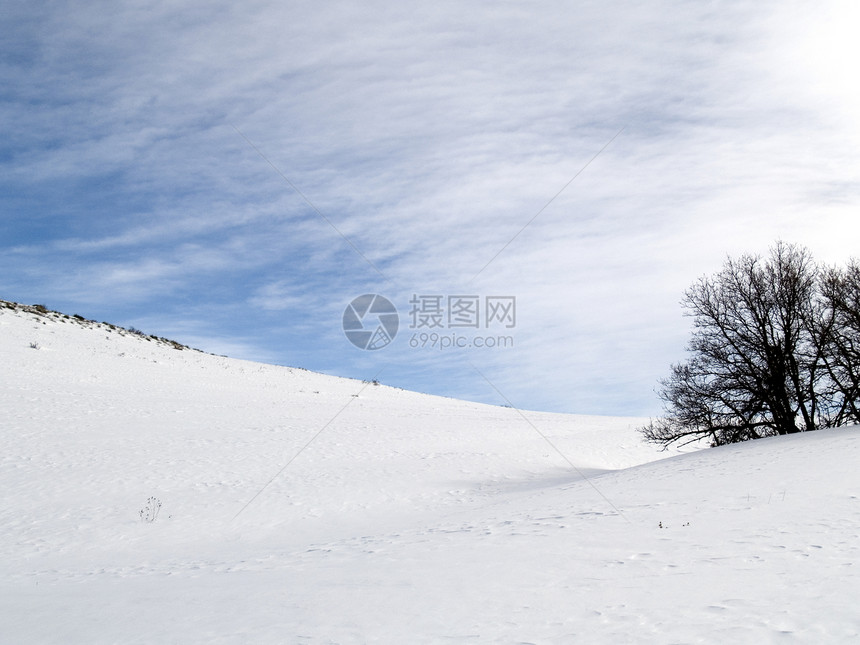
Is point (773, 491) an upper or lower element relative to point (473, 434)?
lower

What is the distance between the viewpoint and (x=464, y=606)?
593 centimetres

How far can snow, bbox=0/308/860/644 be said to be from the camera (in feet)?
18.1

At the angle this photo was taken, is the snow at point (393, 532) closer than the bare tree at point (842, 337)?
Yes

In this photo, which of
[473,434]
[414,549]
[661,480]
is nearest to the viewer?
[414,549]

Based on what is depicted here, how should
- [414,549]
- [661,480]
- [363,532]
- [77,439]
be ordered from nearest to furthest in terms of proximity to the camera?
1. [414,549]
2. [363,532]
3. [661,480]
4. [77,439]

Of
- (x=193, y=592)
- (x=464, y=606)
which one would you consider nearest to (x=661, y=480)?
(x=464, y=606)

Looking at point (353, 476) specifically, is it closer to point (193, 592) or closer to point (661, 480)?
point (661, 480)

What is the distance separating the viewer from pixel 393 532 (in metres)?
11.4

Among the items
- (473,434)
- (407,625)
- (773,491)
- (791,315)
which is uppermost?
(791,315)

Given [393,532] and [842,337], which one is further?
→ [842,337]

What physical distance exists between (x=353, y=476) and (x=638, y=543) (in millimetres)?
11711

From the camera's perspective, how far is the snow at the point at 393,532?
5.53m

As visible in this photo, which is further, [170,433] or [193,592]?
[170,433]

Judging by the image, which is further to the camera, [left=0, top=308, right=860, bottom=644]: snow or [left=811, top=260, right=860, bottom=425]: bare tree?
[left=811, top=260, right=860, bottom=425]: bare tree
